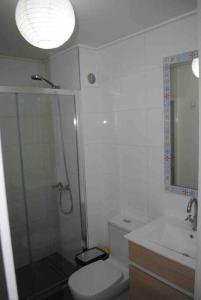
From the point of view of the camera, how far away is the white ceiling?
1.44 m

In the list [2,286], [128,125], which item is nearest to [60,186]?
[128,125]

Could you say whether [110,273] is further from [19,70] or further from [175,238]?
[19,70]

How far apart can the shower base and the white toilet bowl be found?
1.81 ft

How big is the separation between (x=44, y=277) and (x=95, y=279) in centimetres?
74

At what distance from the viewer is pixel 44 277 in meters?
2.26

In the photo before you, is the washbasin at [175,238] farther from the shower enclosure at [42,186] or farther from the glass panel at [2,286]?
the glass panel at [2,286]

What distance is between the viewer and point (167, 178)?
6.09 ft

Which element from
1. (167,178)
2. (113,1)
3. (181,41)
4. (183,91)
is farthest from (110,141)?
(113,1)

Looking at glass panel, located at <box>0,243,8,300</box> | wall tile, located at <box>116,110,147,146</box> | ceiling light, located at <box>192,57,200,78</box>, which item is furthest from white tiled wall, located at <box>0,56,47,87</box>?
glass panel, located at <box>0,243,8,300</box>

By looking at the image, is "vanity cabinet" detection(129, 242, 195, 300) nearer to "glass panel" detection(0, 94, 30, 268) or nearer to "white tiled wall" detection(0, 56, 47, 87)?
"glass panel" detection(0, 94, 30, 268)

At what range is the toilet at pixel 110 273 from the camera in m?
1.67

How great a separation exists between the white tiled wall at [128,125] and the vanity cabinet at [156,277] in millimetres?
464

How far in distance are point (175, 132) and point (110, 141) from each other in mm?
707

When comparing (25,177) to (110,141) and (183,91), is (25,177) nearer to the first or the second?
(110,141)
